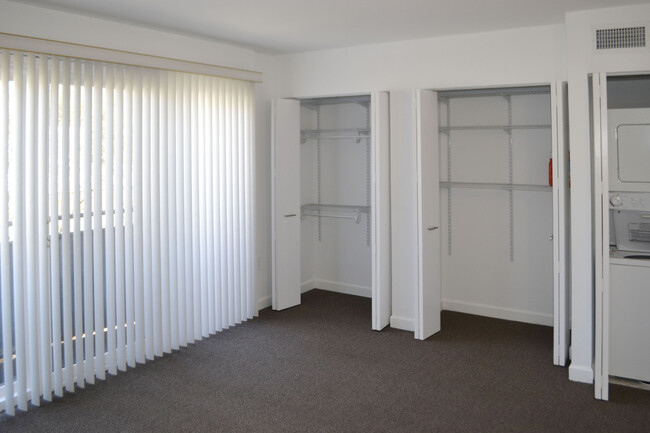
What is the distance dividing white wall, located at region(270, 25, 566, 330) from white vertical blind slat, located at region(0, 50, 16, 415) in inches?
108

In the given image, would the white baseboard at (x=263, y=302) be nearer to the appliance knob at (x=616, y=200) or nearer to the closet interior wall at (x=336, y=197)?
the closet interior wall at (x=336, y=197)

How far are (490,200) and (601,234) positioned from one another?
1713mm

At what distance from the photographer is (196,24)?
13.6 feet

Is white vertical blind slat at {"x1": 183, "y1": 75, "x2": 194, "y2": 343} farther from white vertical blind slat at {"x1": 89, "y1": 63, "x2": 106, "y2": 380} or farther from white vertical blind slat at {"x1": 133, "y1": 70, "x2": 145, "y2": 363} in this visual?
white vertical blind slat at {"x1": 89, "y1": 63, "x2": 106, "y2": 380}

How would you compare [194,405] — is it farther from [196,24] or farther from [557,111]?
[557,111]

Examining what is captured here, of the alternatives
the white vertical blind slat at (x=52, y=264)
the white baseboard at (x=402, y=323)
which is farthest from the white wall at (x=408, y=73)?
the white vertical blind slat at (x=52, y=264)

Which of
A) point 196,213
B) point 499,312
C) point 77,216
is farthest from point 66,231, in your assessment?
point 499,312

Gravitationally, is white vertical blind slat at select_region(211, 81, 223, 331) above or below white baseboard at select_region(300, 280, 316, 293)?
above

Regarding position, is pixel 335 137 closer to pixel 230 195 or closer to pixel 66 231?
pixel 230 195

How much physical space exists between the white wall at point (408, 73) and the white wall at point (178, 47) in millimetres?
404

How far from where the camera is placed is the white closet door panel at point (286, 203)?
529 cm

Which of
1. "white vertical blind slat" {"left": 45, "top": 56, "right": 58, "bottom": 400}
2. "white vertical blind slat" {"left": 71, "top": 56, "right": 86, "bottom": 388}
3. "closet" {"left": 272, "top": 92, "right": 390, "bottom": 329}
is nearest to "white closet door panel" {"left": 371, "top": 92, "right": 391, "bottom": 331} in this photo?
"closet" {"left": 272, "top": 92, "right": 390, "bottom": 329}

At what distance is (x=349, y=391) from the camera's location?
3598 millimetres

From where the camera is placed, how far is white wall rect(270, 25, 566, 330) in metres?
4.23
